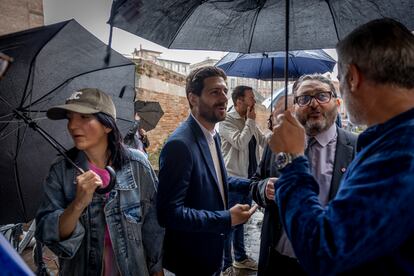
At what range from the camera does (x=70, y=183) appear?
5.76 feet

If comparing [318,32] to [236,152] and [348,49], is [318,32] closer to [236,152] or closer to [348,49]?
[348,49]

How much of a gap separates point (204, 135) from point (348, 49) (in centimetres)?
127

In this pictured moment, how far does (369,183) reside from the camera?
0.84 m

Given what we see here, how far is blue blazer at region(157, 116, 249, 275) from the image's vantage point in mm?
1804

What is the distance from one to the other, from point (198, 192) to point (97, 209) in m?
0.66

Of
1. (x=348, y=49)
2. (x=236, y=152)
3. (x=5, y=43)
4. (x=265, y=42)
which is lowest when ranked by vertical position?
(x=236, y=152)

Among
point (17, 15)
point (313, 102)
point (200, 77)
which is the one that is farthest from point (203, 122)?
point (17, 15)

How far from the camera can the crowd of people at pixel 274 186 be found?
846 millimetres

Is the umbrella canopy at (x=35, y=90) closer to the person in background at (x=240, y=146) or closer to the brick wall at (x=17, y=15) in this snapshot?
the person in background at (x=240, y=146)

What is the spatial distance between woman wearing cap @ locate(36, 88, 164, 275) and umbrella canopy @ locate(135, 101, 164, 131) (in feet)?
12.2

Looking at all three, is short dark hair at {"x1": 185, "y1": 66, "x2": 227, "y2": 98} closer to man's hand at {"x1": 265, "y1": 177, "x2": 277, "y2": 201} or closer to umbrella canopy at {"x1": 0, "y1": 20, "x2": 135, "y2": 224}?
umbrella canopy at {"x1": 0, "y1": 20, "x2": 135, "y2": 224}

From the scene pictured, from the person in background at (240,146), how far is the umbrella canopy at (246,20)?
1808 millimetres

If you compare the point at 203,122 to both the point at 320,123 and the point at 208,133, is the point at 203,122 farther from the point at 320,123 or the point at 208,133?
the point at 320,123

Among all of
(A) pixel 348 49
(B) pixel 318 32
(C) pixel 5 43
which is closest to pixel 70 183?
(C) pixel 5 43
